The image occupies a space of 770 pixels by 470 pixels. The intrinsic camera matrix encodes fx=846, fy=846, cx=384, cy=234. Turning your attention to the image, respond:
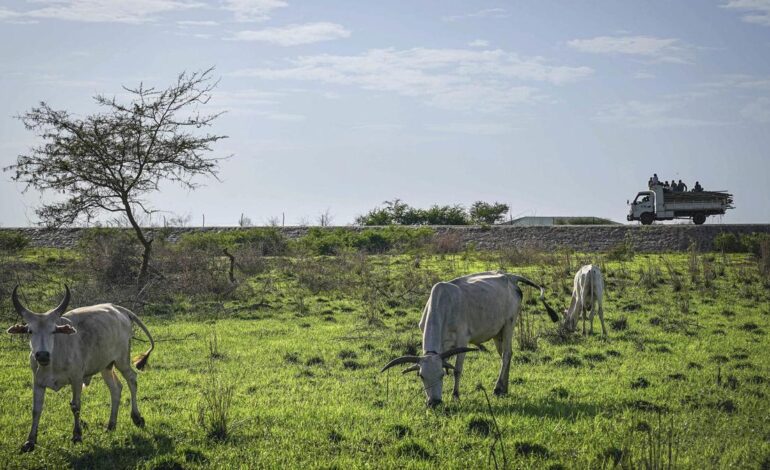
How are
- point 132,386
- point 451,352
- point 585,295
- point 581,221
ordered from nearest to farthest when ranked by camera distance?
point 132,386 < point 451,352 < point 585,295 < point 581,221

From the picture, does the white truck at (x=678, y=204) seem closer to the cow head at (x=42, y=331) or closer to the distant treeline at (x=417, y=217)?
the distant treeline at (x=417, y=217)

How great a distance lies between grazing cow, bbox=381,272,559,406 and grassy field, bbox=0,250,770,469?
0.44m

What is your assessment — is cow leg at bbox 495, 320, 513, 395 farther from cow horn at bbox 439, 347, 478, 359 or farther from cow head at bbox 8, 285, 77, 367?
cow head at bbox 8, 285, 77, 367

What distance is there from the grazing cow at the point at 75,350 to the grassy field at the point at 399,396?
464mm

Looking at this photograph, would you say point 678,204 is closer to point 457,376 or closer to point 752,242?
point 752,242

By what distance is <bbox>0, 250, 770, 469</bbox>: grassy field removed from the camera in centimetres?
880

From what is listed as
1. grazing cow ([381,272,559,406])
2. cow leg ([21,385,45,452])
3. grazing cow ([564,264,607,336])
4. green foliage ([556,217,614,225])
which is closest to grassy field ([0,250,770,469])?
cow leg ([21,385,45,452])

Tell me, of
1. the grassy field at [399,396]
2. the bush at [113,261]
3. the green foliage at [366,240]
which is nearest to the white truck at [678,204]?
the green foliage at [366,240]

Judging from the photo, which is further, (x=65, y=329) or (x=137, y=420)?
(x=137, y=420)

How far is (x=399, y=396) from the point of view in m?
11.6

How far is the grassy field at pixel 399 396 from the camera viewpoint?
8.80m

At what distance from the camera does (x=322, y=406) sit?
36.4ft

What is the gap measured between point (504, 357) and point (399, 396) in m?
1.60

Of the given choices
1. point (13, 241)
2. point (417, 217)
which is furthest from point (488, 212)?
point (13, 241)
